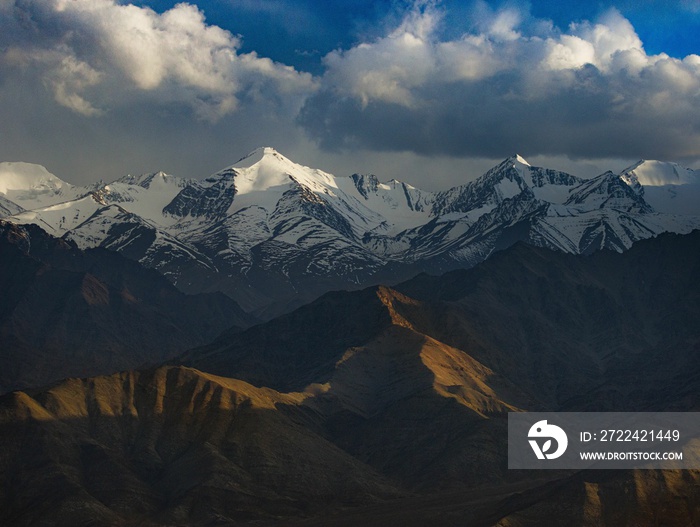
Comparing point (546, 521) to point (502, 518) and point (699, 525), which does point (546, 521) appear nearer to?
point (502, 518)

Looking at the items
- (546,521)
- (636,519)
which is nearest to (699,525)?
(636,519)

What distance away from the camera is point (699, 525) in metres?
188

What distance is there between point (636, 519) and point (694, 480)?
43.1 feet

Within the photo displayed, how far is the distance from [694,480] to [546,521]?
24614mm

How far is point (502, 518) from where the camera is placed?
636ft

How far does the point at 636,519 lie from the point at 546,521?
43.3 feet

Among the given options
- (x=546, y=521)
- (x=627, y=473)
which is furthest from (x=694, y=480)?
(x=546, y=521)

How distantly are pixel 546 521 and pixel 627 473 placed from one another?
16.0m

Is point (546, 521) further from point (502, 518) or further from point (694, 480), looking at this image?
point (694, 480)

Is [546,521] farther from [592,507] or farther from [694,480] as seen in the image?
[694,480]

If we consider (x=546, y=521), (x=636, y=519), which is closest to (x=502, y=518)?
(x=546, y=521)

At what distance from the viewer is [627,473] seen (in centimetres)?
19788

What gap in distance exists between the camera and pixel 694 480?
19688cm

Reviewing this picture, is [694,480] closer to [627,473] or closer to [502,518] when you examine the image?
[627,473]
